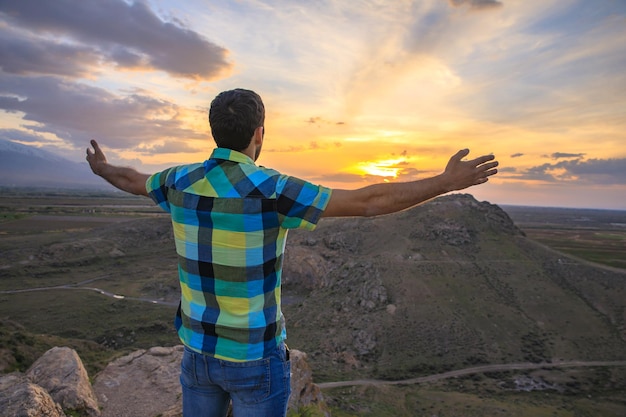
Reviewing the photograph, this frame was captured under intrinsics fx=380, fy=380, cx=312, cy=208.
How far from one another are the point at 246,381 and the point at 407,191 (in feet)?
5.56

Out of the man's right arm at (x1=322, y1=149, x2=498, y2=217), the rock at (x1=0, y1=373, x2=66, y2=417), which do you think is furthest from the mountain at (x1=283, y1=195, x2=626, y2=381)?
the man's right arm at (x1=322, y1=149, x2=498, y2=217)

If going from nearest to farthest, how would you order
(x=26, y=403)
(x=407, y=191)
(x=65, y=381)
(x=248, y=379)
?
(x=248, y=379) → (x=407, y=191) → (x=26, y=403) → (x=65, y=381)

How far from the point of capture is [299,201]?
2346mm

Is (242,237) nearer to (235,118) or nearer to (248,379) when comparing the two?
(235,118)

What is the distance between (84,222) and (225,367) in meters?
111

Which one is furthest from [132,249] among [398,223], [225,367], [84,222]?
[225,367]

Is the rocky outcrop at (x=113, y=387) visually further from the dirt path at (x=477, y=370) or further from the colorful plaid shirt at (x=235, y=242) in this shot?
the dirt path at (x=477, y=370)

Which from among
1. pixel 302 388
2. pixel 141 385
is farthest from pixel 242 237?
pixel 141 385

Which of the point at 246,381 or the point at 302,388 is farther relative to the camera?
the point at 302,388

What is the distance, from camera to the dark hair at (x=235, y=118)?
2584mm

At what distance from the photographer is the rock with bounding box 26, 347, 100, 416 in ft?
Answer: 34.3

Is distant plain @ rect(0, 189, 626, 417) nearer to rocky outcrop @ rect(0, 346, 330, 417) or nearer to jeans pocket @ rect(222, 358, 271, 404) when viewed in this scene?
rocky outcrop @ rect(0, 346, 330, 417)

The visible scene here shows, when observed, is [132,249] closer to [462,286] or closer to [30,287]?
[30,287]

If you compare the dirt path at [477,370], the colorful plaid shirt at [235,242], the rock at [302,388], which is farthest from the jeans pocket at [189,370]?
the dirt path at [477,370]
